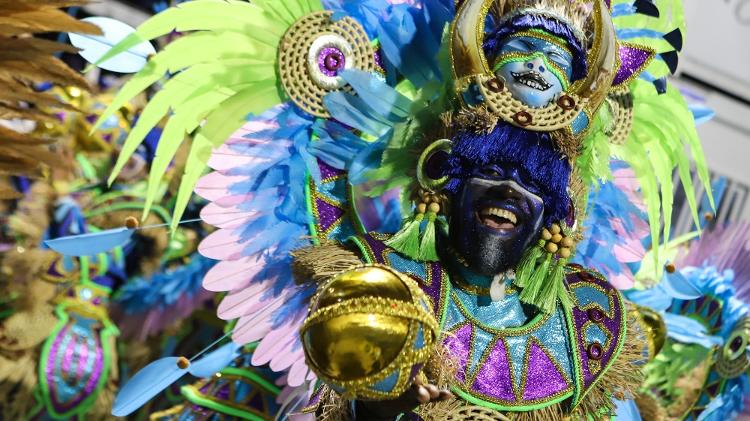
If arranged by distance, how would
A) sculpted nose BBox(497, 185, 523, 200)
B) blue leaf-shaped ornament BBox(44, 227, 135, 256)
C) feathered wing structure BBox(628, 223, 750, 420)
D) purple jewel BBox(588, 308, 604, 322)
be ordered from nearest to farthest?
sculpted nose BBox(497, 185, 523, 200) < purple jewel BBox(588, 308, 604, 322) < blue leaf-shaped ornament BBox(44, 227, 135, 256) < feathered wing structure BBox(628, 223, 750, 420)

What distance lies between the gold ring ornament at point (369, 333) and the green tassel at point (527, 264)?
0.64 meters

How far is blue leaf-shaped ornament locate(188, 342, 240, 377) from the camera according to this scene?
2699 mm

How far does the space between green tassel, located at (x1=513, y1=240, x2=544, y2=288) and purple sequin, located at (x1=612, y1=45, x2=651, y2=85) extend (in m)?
0.52

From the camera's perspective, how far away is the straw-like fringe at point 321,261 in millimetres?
2061

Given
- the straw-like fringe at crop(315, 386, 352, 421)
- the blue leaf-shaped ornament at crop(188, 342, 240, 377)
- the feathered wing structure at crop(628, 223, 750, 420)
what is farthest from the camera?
the feathered wing structure at crop(628, 223, 750, 420)

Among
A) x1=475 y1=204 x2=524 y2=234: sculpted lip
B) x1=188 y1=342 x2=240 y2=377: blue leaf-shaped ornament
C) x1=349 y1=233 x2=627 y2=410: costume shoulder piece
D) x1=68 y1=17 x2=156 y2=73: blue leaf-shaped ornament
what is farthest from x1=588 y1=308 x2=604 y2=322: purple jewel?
x1=68 y1=17 x2=156 y2=73: blue leaf-shaped ornament

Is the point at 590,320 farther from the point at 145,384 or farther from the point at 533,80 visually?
the point at 145,384

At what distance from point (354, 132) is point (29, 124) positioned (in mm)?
1234

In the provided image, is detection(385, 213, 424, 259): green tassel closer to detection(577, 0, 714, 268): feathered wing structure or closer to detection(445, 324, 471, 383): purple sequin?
detection(445, 324, 471, 383): purple sequin

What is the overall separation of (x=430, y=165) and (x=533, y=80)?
1.00 ft

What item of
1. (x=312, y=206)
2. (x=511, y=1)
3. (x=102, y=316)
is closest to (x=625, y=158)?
(x=511, y=1)

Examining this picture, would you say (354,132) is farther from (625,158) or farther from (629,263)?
(629,263)

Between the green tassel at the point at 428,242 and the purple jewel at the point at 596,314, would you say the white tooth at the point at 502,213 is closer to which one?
the green tassel at the point at 428,242

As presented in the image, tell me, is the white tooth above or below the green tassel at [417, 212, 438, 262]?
above
